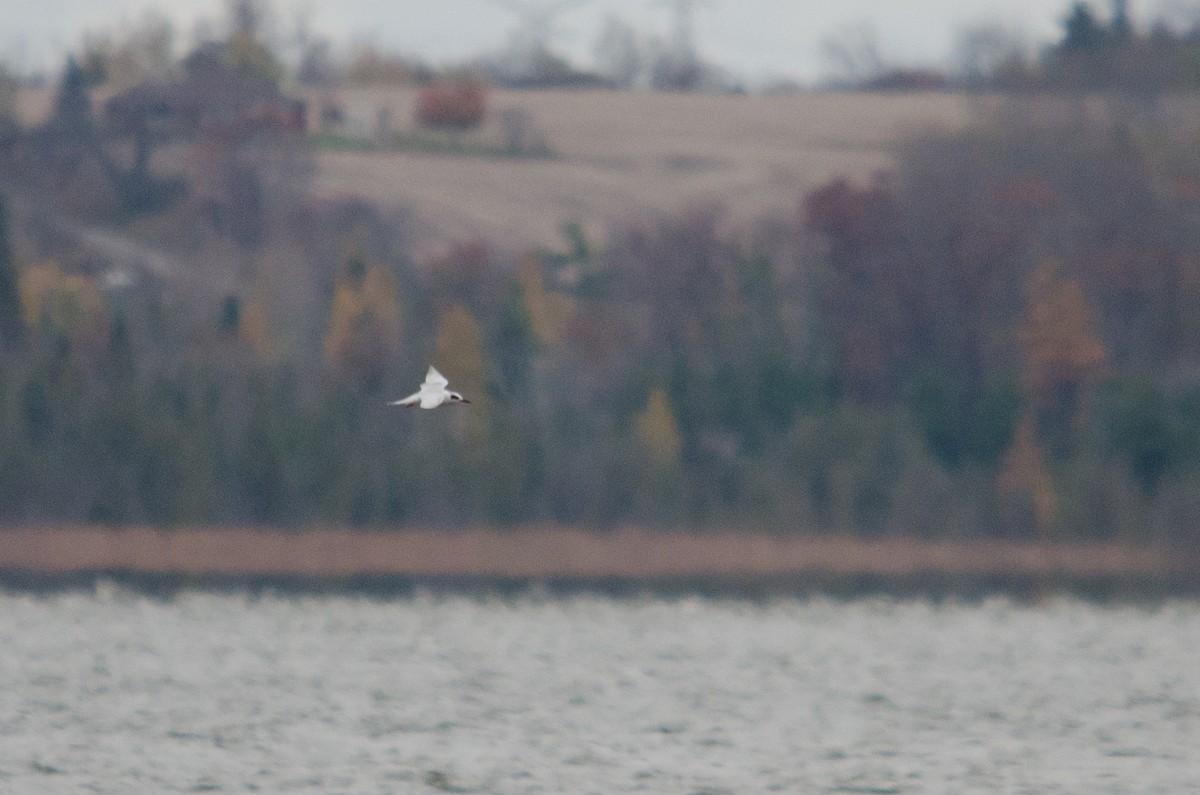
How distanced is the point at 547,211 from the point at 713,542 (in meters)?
56.5

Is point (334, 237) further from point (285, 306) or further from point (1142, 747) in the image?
point (1142, 747)

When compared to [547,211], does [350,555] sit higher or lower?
lower

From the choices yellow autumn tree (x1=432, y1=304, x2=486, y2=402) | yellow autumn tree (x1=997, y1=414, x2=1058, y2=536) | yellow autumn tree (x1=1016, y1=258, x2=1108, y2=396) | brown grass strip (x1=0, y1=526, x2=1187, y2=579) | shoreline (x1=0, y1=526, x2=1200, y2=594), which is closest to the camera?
shoreline (x1=0, y1=526, x2=1200, y2=594)

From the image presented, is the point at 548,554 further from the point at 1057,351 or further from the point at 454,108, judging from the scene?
the point at 454,108

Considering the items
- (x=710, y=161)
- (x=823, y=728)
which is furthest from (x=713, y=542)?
(x=710, y=161)

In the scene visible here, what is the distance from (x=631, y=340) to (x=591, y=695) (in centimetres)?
4504

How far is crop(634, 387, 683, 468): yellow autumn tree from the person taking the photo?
63094 mm

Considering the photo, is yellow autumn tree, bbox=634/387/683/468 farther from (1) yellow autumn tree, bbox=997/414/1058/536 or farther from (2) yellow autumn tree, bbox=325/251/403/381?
(1) yellow autumn tree, bbox=997/414/1058/536

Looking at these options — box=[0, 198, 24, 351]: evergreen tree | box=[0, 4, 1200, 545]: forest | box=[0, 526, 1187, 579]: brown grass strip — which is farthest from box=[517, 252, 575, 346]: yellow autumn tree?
box=[0, 526, 1187, 579]: brown grass strip

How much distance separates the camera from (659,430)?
64625 mm

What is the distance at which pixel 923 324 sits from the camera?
77.1 metres

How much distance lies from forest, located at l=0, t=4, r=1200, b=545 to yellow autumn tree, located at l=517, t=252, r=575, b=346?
0.30 meters

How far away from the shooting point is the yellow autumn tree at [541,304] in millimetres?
80875

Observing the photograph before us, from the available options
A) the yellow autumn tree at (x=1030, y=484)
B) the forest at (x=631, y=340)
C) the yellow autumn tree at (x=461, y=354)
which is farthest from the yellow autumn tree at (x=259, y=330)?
the yellow autumn tree at (x=1030, y=484)
